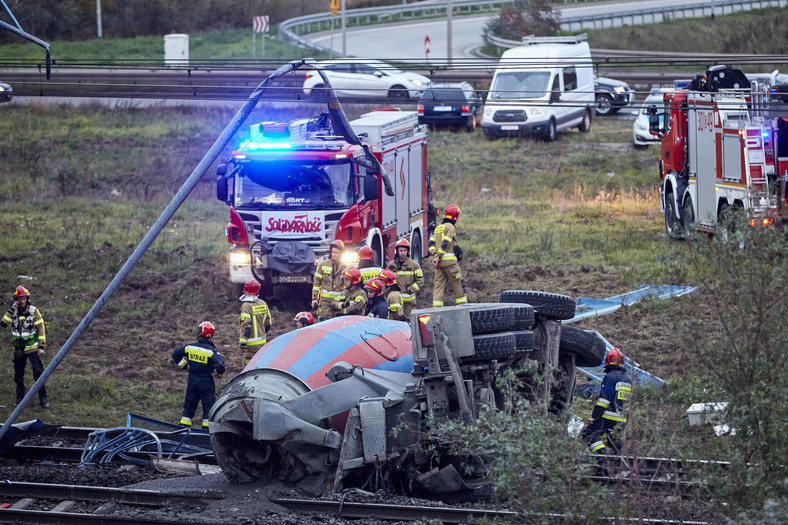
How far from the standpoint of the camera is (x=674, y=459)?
721 cm

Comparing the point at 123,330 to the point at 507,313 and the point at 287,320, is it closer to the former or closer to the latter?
the point at 287,320

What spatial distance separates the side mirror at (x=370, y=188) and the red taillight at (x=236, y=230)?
2.01 m

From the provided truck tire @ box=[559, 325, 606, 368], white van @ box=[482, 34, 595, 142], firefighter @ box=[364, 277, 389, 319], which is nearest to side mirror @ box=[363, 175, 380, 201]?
firefighter @ box=[364, 277, 389, 319]

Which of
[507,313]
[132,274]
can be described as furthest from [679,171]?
[507,313]

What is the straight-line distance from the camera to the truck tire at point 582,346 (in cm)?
1017

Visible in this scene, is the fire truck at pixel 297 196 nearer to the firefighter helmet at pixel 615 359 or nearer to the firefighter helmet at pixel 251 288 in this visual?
the firefighter helmet at pixel 251 288

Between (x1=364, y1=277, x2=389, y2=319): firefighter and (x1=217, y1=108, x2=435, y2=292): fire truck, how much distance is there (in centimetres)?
275

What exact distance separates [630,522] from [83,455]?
6229mm

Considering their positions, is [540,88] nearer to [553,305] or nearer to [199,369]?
[199,369]

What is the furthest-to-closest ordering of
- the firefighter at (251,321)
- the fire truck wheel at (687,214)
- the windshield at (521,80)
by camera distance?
the windshield at (521,80) < the fire truck wheel at (687,214) < the firefighter at (251,321)

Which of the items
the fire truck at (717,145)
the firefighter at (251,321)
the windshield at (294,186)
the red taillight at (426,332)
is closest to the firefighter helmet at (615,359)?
the red taillight at (426,332)

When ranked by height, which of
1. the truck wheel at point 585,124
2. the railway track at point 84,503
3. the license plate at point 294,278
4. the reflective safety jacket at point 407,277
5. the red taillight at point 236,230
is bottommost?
the railway track at point 84,503

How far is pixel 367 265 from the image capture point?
14812 mm

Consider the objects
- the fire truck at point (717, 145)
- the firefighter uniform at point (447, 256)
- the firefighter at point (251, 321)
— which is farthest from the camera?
the fire truck at point (717, 145)
